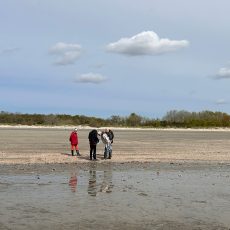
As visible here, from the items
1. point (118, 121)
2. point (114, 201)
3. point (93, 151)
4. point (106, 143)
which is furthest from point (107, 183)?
point (118, 121)

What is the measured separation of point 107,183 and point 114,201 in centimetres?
382

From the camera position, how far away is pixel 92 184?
1677 centimetres

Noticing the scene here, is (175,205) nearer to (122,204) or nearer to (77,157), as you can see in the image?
(122,204)

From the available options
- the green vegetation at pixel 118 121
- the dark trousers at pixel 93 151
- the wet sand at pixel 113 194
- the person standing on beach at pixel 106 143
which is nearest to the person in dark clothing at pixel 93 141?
the dark trousers at pixel 93 151

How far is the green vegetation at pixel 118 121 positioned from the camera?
4459 inches

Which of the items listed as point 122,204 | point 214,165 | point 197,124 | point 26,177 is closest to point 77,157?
point 214,165

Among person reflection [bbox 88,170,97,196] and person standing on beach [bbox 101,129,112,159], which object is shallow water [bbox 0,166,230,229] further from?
person standing on beach [bbox 101,129,112,159]

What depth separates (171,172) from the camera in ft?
69.4

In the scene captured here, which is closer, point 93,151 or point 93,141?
point 93,141

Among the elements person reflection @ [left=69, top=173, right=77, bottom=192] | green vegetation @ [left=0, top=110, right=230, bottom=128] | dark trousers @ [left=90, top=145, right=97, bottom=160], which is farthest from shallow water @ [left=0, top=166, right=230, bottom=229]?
green vegetation @ [left=0, top=110, right=230, bottom=128]

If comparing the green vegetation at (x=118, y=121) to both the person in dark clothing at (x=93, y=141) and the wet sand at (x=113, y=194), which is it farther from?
the wet sand at (x=113, y=194)

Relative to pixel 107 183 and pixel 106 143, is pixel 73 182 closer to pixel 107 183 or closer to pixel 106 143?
pixel 107 183

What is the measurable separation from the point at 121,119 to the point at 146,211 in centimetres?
10812

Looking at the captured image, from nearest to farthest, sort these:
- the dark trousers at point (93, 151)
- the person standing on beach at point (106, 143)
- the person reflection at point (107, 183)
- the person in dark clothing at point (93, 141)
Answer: the person reflection at point (107, 183) < the person in dark clothing at point (93, 141) < the dark trousers at point (93, 151) < the person standing on beach at point (106, 143)
